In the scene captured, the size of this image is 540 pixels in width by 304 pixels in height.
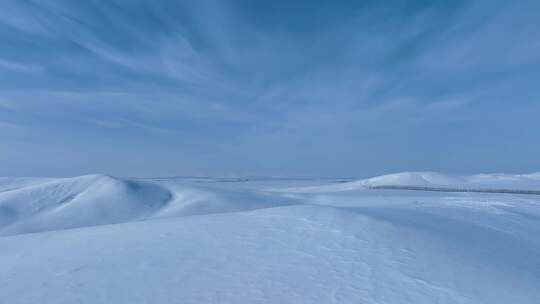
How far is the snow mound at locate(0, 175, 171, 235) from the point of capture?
12.8 meters

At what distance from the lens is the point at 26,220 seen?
1330 cm

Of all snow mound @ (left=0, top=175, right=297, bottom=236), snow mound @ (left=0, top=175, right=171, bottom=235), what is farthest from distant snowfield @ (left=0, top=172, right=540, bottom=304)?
snow mound @ (left=0, top=175, right=171, bottom=235)

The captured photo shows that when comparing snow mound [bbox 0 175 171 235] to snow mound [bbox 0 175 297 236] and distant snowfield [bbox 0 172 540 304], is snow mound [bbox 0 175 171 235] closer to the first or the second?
snow mound [bbox 0 175 297 236]

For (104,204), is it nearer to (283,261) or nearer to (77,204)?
(77,204)

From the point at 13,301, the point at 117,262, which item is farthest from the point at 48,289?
the point at 117,262

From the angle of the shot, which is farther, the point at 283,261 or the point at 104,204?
the point at 104,204

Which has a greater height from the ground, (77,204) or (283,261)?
(283,261)

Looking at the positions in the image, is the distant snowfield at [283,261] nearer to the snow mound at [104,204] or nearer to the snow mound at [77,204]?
Answer: the snow mound at [104,204]

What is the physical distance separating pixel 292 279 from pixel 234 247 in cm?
116

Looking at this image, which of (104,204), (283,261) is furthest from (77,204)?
(283,261)

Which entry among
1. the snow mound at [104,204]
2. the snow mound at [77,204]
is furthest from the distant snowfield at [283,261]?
the snow mound at [77,204]

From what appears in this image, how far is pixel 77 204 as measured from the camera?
14.7 meters

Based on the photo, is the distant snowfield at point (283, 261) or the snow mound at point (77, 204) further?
the snow mound at point (77, 204)

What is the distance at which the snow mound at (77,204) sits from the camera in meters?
12.8
